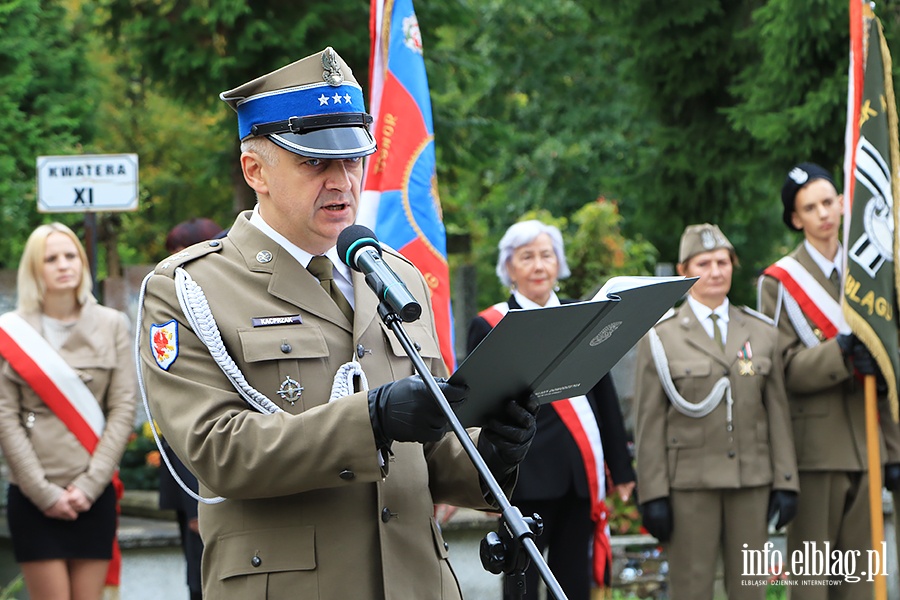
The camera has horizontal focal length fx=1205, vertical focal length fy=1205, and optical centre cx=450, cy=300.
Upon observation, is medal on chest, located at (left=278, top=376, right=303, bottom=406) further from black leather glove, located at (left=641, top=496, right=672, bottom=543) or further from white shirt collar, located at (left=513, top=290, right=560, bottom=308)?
black leather glove, located at (left=641, top=496, right=672, bottom=543)

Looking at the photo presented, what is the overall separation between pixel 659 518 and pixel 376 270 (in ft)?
12.5

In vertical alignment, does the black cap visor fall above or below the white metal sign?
below

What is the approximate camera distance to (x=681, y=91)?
10539 mm

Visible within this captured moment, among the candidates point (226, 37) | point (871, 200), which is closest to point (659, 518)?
point (871, 200)

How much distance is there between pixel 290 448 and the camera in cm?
259

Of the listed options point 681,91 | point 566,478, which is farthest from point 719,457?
point 681,91

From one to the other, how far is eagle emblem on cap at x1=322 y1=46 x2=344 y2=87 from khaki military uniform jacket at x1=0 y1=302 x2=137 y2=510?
11.3 ft

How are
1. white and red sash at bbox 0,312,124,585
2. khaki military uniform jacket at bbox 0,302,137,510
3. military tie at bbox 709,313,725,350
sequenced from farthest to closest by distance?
military tie at bbox 709,313,725,350 < white and red sash at bbox 0,312,124,585 < khaki military uniform jacket at bbox 0,302,137,510

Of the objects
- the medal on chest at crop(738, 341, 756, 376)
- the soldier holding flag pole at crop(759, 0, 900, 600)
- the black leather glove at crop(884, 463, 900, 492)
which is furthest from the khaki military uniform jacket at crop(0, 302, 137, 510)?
the black leather glove at crop(884, 463, 900, 492)

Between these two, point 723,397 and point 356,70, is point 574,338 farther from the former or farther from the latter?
point 356,70

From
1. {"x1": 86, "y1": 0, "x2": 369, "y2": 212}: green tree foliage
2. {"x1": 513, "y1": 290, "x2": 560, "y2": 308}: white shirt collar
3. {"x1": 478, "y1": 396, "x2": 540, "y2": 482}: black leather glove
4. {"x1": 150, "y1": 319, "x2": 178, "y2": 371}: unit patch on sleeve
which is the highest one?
{"x1": 86, "y1": 0, "x2": 369, "y2": 212}: green tree foliage

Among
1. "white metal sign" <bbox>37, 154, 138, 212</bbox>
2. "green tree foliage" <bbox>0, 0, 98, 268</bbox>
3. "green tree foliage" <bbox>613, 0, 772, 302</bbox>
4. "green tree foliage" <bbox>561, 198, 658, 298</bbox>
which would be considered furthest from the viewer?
"green tree foliage" <bbox>0, 0, 98, 268</bbox>

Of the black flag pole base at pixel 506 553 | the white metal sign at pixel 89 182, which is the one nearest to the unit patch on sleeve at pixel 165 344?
the black flag pole base at pixel 506 553

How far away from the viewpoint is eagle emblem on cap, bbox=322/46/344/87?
2932mm
